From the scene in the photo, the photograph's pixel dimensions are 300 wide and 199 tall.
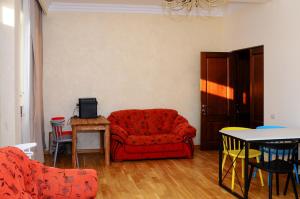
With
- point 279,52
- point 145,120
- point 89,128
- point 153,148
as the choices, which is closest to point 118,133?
point 89,128

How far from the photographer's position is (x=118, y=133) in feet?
21.3

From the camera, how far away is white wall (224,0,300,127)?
5.48m

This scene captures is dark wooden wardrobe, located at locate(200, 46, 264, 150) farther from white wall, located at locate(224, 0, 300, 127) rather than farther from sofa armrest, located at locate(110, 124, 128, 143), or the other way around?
sofa armrest, located at locate(110, 124, 128, 143)

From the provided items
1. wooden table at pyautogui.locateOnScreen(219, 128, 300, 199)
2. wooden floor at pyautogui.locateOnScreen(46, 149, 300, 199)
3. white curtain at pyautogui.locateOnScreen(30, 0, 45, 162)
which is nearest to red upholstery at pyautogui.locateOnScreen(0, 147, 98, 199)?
wooden floor at pyautogui.locateOnScreen(46, 149, 300, 199)

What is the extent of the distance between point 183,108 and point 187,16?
2105 mm

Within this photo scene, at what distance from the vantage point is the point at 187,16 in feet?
25.7

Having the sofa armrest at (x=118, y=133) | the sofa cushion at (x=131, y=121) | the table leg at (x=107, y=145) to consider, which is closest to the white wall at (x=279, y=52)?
the sofa cushion at (x=131, y=121)

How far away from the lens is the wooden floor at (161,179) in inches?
181

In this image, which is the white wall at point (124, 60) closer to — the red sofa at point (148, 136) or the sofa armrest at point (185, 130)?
the red sofa at point (148, 136)

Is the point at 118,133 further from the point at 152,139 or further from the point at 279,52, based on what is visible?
the point at 279,52

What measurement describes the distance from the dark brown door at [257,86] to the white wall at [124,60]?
1.42 metres

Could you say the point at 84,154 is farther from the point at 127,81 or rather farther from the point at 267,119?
the point at 267,119

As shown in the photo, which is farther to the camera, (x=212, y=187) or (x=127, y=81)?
(x=127, y=81)

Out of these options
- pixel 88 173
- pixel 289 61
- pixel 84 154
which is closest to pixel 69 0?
pixel 84 154
